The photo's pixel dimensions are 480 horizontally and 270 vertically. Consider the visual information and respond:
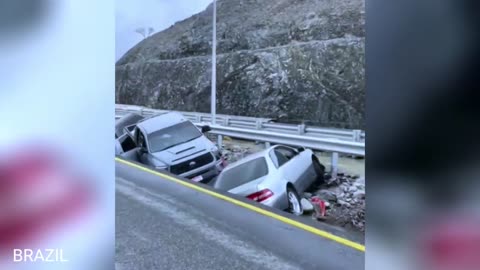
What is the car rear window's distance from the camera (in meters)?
1.26

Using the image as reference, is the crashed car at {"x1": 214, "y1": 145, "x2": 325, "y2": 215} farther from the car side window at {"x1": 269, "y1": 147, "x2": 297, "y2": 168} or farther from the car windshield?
the car windshield

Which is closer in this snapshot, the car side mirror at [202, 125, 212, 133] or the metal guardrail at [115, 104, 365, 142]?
the metal guardrail at [115, 104, 365, 142]

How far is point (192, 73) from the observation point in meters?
1.39

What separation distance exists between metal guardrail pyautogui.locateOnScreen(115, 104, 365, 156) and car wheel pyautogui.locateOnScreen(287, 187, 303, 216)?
0.14 meters

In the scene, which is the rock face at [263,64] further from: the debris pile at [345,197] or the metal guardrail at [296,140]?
the debris pile at [345,197]

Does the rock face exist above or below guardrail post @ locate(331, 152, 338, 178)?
above

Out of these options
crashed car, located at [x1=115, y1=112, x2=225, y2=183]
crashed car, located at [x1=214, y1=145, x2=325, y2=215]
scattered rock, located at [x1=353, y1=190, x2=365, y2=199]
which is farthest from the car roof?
scattered rock, located at [x1=353, y1=190, x2=365, y2=199]

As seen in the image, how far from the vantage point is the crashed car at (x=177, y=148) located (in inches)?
52.3

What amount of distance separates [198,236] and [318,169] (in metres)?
0.44

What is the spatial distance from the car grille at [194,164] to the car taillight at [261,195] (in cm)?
18

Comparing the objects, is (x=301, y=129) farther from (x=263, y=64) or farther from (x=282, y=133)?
(x=263, y=64)

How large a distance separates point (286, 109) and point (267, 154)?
0.14 m

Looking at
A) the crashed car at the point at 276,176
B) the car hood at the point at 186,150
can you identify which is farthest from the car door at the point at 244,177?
the car hood at the point at 186,150

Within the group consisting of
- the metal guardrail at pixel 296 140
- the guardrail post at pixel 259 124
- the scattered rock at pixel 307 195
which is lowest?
the scattered rock at pixel 307 195
